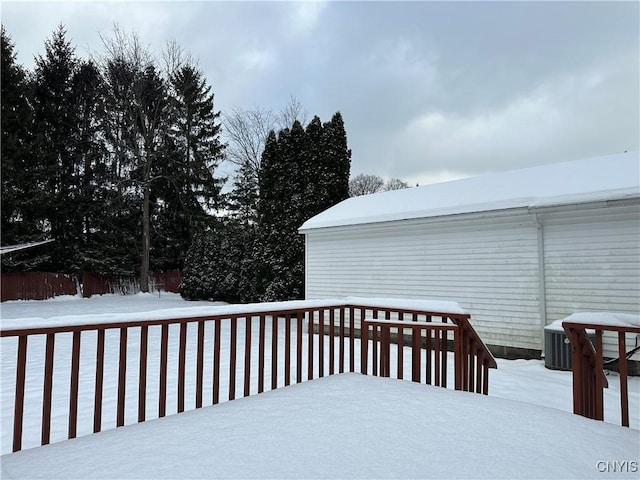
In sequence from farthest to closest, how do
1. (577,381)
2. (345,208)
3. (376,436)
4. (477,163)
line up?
(477,163), (345,208), (577,381), (376,436)

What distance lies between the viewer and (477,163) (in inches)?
558

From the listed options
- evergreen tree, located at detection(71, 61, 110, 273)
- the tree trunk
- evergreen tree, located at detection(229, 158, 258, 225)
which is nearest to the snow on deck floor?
the tree trunk

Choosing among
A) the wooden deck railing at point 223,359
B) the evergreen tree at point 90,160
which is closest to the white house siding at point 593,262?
the wooden deck railing at point 223,359

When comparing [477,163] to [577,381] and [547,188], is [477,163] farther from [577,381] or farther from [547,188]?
[577,381]

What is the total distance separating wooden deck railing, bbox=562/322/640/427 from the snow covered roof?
3.67 metres

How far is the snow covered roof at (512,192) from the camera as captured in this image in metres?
5.57

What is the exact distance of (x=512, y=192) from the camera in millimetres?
6590

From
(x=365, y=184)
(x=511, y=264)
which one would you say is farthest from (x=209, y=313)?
(x=365, y=184)

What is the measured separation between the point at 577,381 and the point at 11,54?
2378 cm

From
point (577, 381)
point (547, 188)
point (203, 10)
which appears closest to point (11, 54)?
point (203, 10)

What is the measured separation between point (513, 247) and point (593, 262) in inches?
42.1

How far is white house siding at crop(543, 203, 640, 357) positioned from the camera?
5.26m

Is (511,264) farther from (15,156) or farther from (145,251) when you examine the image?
(15,156)

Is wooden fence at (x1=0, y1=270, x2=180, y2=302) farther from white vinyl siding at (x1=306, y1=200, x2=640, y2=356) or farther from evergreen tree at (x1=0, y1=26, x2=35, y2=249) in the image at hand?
white vinyl siding at (x1=306, y1=200, x2=640, y2=356)
